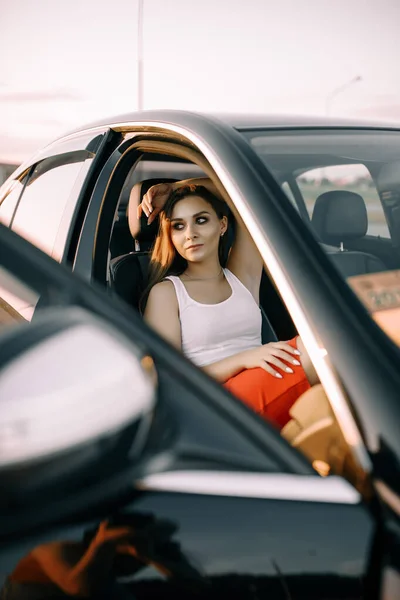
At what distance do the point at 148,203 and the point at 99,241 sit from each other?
0.37 meters

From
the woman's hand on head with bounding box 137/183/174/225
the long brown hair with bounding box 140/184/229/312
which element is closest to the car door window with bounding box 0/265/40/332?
the long brown hair with bounding box 140/184/229/312

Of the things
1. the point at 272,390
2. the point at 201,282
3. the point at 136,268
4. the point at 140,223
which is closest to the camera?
the point at 272,390

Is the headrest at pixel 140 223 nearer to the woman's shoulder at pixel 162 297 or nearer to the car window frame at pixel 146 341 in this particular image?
the woman's shoulder at pixel 162 297

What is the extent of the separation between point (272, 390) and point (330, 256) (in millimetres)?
633

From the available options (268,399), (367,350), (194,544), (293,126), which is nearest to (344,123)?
(293,126)

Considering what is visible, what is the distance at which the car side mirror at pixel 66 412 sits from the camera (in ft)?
2.89

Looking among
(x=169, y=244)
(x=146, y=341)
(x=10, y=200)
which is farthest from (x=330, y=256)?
(x=10, y=200)

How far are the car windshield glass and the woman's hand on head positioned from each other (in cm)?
79

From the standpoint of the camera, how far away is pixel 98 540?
3.27ft

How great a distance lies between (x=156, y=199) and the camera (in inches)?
116

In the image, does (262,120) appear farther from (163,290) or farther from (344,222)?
(163,290)

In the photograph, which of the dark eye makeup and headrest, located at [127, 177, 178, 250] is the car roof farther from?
headrest, located at [127, 177, 178, 250]

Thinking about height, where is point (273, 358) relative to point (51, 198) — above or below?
below

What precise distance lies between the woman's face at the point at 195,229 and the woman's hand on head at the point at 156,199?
11.5 inches
